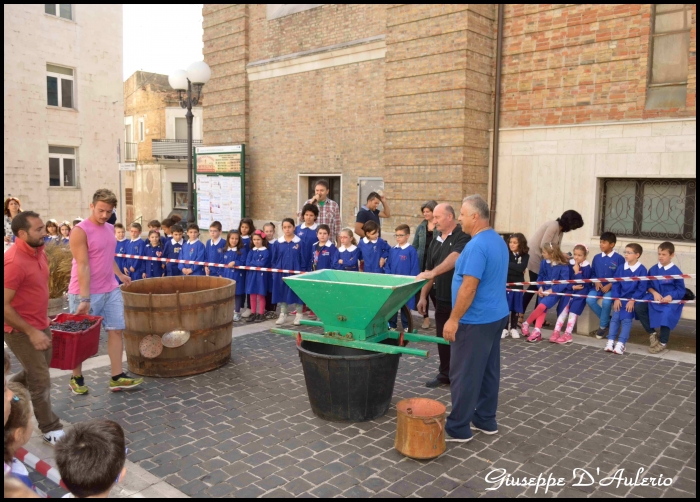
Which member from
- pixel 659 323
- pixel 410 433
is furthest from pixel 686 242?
pixel 410 433

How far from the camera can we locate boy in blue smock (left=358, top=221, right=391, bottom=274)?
9781 millimetres

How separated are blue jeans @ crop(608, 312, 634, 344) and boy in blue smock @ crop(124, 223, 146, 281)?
850 cm

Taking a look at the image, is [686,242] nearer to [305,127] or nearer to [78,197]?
[305,127]

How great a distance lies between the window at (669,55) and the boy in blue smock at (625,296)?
4250 mm

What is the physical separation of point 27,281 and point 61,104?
23.0 m

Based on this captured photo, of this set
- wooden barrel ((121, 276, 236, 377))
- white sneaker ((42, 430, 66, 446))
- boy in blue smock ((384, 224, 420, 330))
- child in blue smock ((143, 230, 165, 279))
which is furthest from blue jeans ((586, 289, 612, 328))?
child in blue smock ((143, 230, 165, 279))

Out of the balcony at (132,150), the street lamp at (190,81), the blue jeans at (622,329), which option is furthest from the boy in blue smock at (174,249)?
the balcony at (132,150)

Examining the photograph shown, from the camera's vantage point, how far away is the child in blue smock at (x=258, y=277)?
10.1m

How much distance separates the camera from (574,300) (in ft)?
29.8

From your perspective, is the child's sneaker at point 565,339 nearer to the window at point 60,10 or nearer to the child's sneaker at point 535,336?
the child's sneaker at point 535,336

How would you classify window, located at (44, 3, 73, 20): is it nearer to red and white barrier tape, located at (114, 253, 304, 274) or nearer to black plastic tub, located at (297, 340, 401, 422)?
red and white barrier tape, located at (114, 253, 304, 274)

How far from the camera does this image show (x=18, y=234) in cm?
506

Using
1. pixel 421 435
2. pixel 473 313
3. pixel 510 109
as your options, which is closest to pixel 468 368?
pixel 473 313

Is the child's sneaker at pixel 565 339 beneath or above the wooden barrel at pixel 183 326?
beneath
